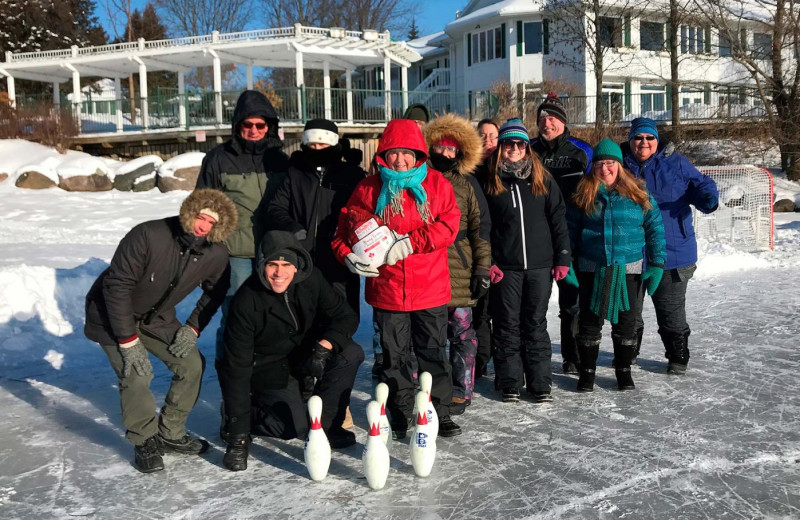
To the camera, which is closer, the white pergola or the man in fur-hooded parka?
the man in fur-hooded parka

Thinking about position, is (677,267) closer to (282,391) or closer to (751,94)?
(282,391)

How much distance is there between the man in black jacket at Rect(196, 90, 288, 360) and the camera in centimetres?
438

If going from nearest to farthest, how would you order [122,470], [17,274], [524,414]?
[122,470] → [524,414] → [17,274]

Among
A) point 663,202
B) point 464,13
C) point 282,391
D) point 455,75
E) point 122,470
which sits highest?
point 464,13

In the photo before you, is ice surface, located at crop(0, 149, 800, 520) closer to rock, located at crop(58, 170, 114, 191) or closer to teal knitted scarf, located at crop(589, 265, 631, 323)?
teal knitted scarf, located at crop(589, 265, 631, 323)

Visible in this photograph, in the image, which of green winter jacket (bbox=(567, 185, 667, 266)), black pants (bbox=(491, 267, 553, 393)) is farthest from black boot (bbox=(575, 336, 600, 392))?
green winter jacket (bbox=(567, 185, 667, 266))

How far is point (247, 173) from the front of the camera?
175 inches

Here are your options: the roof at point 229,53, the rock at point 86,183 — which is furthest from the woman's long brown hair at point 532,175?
the roof at point 229,53

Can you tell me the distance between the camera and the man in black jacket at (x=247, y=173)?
4375 millimetres

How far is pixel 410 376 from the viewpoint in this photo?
4.12 meters

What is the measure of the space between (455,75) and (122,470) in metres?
32.8

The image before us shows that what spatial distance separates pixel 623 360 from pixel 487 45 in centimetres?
2843

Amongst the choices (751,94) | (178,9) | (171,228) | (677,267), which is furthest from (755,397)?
(178,9)

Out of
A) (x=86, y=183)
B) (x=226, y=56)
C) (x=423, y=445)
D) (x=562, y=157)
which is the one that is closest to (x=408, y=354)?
(x=423, y=445)
